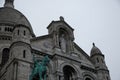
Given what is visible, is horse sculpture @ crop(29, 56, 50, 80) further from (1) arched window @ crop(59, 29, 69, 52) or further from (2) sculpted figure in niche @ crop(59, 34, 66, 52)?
(1) arched window @ crop(59, 29, 69, 52)

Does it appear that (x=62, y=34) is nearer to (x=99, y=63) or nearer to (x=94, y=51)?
(x=94, y=51)

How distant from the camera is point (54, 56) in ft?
88.0

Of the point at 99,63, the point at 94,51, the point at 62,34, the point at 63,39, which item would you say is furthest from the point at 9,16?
the point at 99,63

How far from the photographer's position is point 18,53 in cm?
2422

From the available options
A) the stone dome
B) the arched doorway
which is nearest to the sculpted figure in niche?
the arched doorway

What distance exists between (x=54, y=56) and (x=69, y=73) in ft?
8.39

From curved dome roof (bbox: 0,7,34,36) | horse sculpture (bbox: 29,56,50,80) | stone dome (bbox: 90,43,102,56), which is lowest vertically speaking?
horse sculpture (bbox: 29,56,50,80)

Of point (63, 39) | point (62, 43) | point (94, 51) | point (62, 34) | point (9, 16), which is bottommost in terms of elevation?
point (94, 51)

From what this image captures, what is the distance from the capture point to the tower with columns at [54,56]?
2397 cm

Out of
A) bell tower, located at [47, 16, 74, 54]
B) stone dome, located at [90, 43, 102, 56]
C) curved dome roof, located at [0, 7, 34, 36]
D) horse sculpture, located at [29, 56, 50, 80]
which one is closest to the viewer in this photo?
horse sculpture, located at [29, 56, 50, 80]

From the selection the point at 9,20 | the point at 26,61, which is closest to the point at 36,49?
the point at 26,61

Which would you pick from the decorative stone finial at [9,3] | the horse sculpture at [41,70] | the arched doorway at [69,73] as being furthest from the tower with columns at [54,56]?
the decorative stone finial at [9,3]

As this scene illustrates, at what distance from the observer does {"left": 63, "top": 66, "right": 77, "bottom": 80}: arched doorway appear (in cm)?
2741

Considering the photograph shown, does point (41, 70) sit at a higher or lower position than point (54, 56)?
lower
